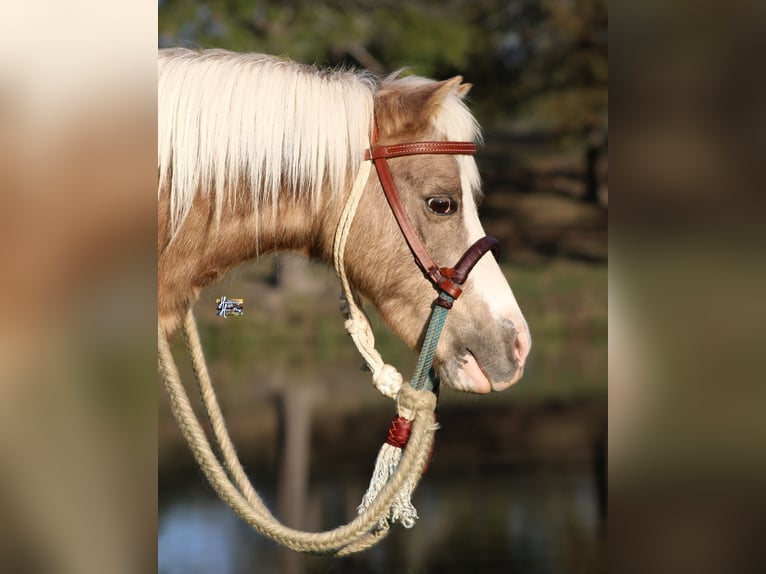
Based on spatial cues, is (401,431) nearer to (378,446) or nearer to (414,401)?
(414,401)

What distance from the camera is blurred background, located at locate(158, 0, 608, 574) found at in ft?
11.6

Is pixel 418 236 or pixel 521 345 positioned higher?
pixel 418 236

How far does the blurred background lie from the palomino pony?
16 cm

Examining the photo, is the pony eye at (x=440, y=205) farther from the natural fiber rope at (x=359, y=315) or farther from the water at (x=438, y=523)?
the water at (x=438, y=523)

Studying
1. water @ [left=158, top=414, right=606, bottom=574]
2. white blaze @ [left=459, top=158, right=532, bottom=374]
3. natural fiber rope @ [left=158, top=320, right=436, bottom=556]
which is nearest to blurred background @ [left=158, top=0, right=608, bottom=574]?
water @ [left=158, top=414, right=606, bottom=574]

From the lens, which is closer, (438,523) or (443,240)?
(443,240)

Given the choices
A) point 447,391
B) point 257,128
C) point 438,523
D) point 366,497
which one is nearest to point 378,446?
point 447,391

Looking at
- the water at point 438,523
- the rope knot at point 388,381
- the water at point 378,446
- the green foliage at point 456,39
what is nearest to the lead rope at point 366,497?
the rope knot at point 388,381

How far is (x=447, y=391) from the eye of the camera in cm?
438

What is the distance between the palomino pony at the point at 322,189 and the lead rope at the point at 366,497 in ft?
0.17

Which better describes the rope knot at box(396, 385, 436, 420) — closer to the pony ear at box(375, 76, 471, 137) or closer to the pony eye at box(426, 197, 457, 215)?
the pony eye at box(426, 197, 457, 215)

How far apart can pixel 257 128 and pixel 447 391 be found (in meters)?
3.26
